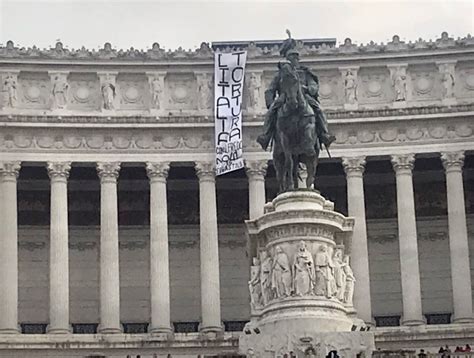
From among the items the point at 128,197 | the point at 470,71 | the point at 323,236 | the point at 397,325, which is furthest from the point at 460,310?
the point at 323,236

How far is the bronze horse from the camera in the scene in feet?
148

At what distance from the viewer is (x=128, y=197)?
81812 mm

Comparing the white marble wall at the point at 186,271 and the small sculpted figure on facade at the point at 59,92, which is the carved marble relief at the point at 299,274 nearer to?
the small sculpted figure on facade at the point at 59,92

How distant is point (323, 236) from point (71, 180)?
128 ft

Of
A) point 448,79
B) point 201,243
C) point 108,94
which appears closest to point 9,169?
point 108,94

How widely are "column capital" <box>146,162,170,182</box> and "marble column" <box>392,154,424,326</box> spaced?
12.5 meters

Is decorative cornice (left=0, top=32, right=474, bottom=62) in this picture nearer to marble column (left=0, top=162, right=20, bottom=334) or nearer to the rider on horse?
marble column (left=0, top=162, right=20, bottom=334)

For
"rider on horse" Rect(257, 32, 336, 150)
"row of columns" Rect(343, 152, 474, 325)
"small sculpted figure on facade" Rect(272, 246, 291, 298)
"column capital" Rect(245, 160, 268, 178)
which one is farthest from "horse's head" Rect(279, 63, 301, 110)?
"column capital" Rect(245, 160, 268, 178)

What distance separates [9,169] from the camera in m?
75.1

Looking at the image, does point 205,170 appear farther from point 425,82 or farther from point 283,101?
point 283,101

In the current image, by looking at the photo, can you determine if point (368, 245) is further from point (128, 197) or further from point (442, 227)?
point (128, 197)

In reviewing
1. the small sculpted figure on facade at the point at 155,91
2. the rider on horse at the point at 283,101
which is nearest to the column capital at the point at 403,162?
the small sculpted figure on facade at the point at 155,91

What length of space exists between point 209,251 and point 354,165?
9.24 meters

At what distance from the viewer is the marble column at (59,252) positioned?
2879 inches
